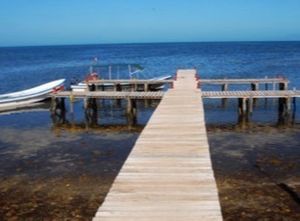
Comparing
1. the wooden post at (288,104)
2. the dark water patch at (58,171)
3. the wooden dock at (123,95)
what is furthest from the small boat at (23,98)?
the wooden post at (288,104)

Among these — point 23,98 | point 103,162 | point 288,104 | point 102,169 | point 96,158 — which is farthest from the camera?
point 23,98

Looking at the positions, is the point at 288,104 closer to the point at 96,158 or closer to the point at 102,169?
the point at 96,158

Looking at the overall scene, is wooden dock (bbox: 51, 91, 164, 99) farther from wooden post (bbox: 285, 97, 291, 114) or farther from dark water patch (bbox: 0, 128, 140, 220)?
wooden post (bbox: 285, 97, 291, 114)

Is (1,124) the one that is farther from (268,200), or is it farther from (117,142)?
(268,200)

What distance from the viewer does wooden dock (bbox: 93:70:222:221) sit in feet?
21.6

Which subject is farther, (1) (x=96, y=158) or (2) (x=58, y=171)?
(1) (x=96, y=158)

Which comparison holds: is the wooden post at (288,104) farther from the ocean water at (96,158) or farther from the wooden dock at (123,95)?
the wooden dock at (123,95)

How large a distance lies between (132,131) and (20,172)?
724 cm

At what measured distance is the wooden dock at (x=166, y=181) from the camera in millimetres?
6598

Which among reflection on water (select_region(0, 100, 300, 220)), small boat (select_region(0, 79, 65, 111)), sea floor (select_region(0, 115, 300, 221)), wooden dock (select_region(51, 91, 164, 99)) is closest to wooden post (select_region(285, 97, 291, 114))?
reflection on water (select_region(0, 100, 300, 220))

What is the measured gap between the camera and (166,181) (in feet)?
25.9

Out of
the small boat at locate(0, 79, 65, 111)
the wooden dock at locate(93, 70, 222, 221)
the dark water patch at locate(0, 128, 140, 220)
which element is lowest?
the dark water patch at locate(0, 128, 140, 220)

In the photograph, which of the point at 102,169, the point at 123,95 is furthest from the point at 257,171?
the point at 123,95

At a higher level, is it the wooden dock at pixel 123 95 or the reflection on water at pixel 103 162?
the wooden dock at pixel 123 95
